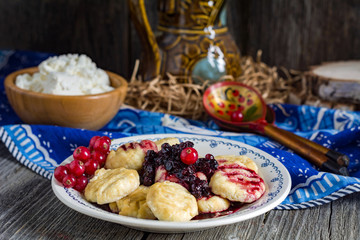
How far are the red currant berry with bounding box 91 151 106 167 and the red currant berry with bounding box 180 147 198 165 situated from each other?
20cm

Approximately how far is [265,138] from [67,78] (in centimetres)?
59

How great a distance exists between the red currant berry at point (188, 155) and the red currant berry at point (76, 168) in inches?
8.1

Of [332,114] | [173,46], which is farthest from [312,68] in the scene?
[173,46]

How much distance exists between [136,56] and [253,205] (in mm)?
1432

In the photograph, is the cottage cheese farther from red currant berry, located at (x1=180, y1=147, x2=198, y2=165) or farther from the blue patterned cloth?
red currant berry, located at (x1=180, y1=147, x2=198, y2=165)

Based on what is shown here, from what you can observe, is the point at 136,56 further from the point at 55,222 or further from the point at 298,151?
the point at 55,222

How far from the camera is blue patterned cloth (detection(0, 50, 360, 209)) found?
1.01m

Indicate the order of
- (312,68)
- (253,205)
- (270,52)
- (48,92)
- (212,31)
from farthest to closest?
(270,52), (312,68), (212,31), (48,92), (253,205)

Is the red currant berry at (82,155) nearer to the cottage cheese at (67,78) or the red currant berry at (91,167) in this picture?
the red currant berry at (91,167)

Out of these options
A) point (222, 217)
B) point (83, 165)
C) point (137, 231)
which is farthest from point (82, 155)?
point (222, 217)

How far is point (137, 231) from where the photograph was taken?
90 centimetres

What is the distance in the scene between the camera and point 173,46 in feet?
5.26

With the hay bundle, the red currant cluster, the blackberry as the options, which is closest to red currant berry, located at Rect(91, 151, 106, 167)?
the red currant cluster

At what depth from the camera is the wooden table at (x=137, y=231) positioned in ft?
2.91
